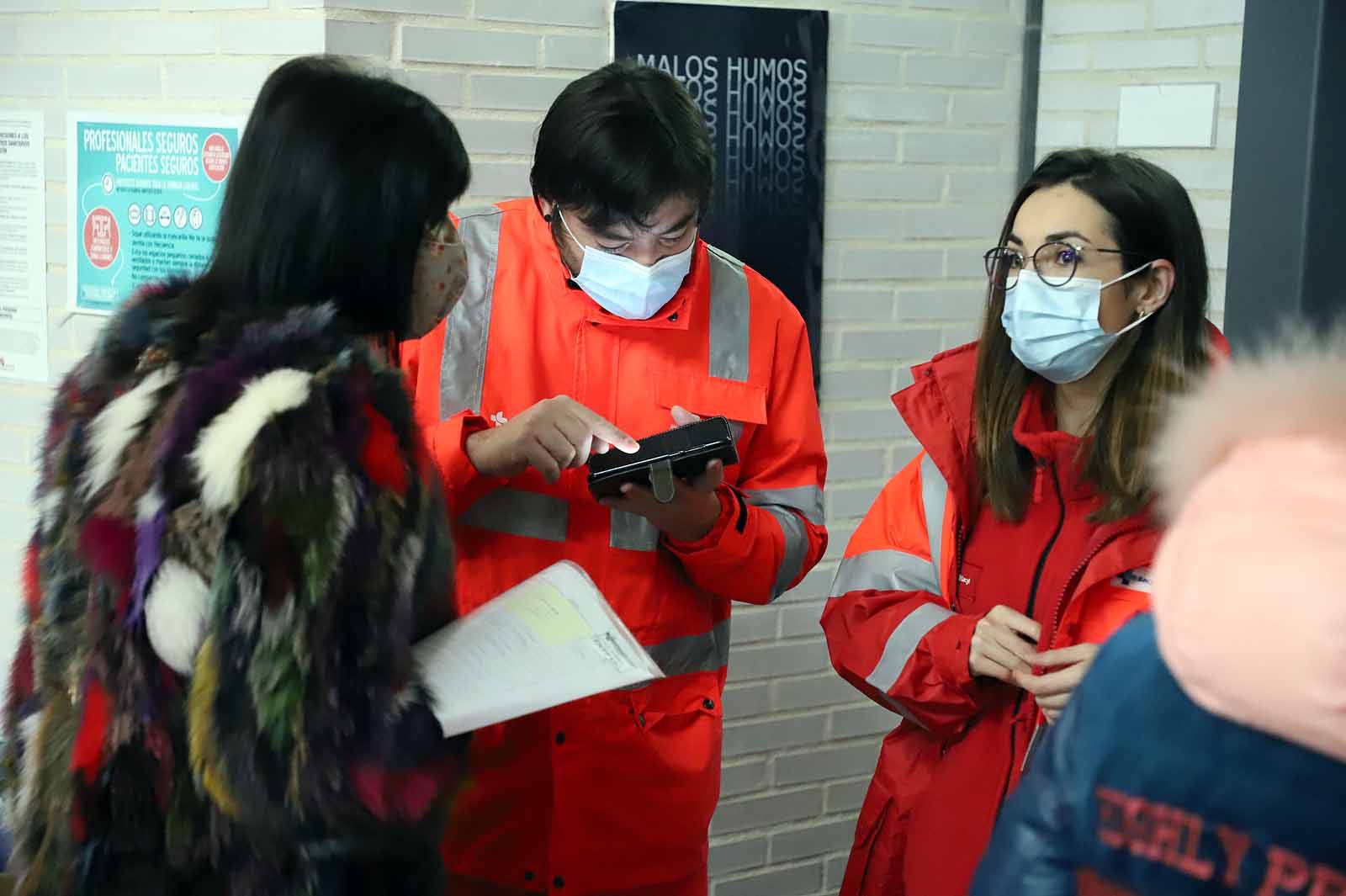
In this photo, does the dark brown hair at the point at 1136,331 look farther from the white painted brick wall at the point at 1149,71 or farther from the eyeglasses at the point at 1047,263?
the white painted brick wall at the point at 1149,71

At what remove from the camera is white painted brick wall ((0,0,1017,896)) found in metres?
2.90

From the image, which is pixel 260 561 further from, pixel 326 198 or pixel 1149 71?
pixel 1149 71

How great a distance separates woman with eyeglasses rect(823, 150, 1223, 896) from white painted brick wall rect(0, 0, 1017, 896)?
41.4 inches

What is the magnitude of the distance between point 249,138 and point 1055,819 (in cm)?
105

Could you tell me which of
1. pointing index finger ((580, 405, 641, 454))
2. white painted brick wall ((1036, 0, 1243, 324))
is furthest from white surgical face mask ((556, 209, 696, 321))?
white painted brick wall ((1036, 0, 1243, 324))

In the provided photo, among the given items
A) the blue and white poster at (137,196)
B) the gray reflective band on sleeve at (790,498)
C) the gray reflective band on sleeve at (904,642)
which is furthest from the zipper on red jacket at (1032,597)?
the blue and white poster at (137,196)

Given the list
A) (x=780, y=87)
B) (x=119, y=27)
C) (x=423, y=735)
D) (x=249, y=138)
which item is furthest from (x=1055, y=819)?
(x=119, y=27)

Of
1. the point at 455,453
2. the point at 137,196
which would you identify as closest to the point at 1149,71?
the point at 455,453

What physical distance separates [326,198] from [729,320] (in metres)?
0.79

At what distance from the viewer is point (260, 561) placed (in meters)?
1.26

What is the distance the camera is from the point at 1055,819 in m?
0.93

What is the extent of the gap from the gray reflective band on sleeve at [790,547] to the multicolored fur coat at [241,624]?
72cm

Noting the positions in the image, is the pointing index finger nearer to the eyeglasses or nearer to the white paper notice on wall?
the eyeglasses

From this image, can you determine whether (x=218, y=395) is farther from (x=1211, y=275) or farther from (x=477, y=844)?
(x=1211, y=275)
